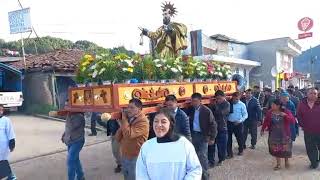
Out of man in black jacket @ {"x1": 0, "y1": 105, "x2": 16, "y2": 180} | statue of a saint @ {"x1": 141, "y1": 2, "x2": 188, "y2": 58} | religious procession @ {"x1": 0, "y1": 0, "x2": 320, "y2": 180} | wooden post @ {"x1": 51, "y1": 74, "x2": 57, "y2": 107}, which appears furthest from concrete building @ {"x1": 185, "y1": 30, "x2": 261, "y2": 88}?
man in black jacket @ {"x1": 0, "y1": 105, "x2": 16, "y2": 180}

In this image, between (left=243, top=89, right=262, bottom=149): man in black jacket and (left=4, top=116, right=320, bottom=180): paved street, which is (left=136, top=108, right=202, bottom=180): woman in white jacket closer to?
(left=4, top=116, right=320, bottom=180): paved street

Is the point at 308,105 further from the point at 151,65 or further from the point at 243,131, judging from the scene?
the point at 151,65

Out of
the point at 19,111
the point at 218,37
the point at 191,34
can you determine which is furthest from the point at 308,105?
the point at 218,37

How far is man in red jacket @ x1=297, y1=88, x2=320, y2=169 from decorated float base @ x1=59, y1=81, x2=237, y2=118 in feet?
6.89

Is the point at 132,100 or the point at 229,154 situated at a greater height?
the point at 132,100

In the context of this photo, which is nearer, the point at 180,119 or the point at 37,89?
the point at 180,119

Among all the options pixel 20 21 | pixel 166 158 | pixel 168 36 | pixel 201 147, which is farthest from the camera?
pixel 20 21

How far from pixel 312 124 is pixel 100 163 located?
4471 mm

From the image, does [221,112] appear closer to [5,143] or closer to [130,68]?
[130,68]

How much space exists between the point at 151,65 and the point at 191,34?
20.7m

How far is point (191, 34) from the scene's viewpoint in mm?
26547

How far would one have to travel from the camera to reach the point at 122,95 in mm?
5449

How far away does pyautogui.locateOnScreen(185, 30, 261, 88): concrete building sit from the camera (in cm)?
2620

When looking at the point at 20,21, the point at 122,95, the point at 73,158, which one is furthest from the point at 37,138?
the point at 20,21
